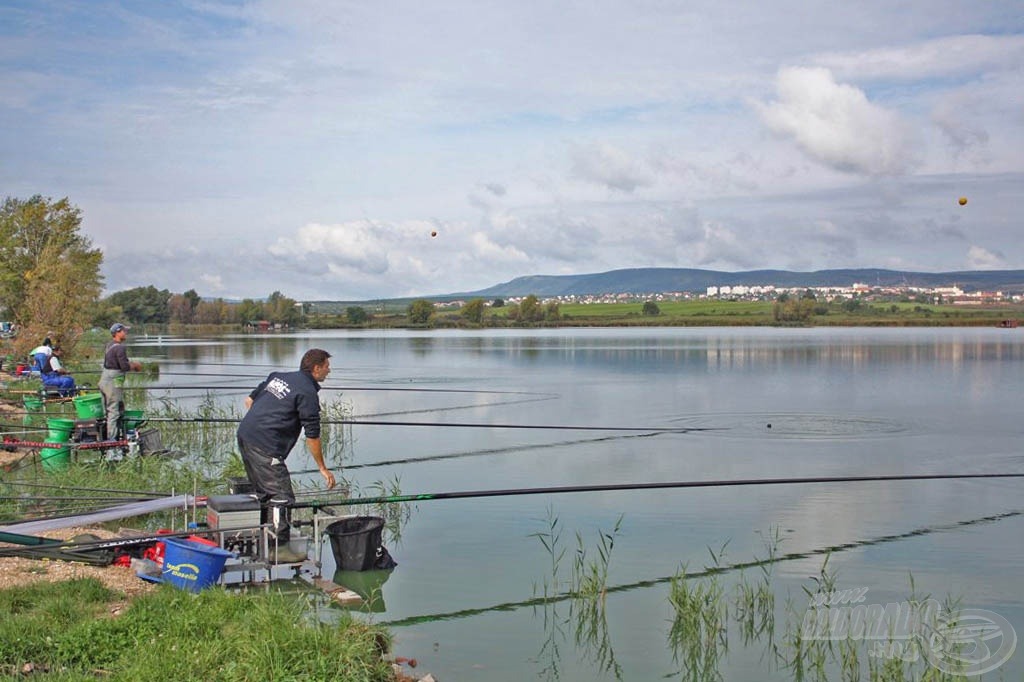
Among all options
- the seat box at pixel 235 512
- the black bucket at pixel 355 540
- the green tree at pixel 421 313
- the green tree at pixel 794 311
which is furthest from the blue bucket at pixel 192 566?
the green tree at pixel 421 313

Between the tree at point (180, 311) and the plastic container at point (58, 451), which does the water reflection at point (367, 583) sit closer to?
the plastic container at point (58, 451)

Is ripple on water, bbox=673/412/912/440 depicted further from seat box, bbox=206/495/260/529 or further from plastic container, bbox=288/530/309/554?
seat box, bbox=206/495/260/529

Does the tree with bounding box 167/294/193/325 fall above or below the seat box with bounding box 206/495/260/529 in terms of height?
above

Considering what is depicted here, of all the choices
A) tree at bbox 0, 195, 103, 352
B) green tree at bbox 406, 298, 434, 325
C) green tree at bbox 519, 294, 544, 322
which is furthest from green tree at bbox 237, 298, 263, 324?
tree at bbox 0, 195, 103, 352

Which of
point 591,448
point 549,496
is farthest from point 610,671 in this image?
point 591,448

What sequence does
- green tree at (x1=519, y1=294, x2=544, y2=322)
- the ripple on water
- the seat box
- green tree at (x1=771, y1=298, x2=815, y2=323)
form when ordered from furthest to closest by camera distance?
1. green tree at (x1=519, y1=294, x2=544, y2=322)
2. green tree at (x1=771, y1=298, x2=815, y2=323)
3. the ripple on water
4. the seat box

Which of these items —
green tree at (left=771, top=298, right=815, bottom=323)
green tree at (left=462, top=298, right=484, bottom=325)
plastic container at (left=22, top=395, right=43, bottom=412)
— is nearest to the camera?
plastic container at (left=22, top=395, right=43, bottom=412)

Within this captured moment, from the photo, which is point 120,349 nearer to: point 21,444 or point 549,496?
point 21,444

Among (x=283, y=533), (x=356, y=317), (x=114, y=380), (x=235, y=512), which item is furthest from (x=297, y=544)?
(x=356, y=317)

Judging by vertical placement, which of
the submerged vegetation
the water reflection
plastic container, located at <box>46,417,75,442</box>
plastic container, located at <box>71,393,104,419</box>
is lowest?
the submerged vegetation

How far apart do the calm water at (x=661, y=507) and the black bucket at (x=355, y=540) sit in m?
0.32

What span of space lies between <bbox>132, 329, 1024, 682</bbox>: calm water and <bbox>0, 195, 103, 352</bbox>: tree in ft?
15.7
